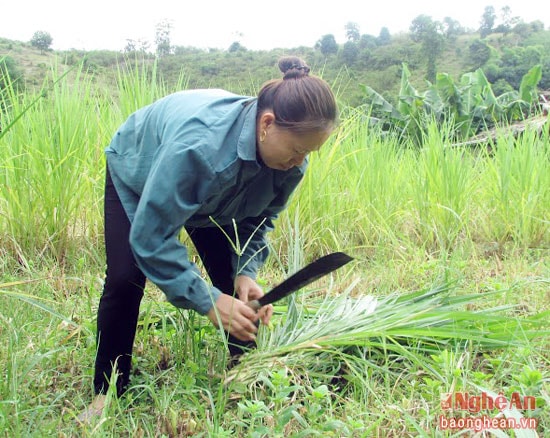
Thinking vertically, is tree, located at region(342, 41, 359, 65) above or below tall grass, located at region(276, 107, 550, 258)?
above

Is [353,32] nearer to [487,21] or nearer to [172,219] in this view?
[487,21]

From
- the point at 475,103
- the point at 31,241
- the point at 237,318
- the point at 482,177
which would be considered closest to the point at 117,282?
the point at 237,318

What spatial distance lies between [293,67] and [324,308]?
998 millimetres

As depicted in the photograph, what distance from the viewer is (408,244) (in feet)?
10.6

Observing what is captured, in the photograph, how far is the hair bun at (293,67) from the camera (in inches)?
61.7

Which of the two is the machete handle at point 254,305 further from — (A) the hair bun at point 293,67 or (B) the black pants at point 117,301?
(A) the hair bun at point 293,67

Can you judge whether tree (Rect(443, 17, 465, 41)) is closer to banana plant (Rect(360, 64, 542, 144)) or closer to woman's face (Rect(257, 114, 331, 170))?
banana plant (Rect(360, 64, 542, 144))

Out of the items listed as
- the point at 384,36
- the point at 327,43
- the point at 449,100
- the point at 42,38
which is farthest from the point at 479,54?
the point at 42,38

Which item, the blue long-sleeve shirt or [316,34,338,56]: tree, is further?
[316,34,338,56]: tree

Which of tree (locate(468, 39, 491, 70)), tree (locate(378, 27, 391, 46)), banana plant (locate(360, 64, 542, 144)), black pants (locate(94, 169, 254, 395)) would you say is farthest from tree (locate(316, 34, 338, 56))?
black pants (locate(94, 169, 254, 395))

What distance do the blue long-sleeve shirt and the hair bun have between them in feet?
0.47

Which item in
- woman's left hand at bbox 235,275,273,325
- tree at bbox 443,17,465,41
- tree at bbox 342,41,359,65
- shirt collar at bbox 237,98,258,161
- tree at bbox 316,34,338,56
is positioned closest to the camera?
shirt collar at bbox 237,98,258,161

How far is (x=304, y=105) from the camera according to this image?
1.47 meters

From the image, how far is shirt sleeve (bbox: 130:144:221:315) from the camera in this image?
144 centimetres
